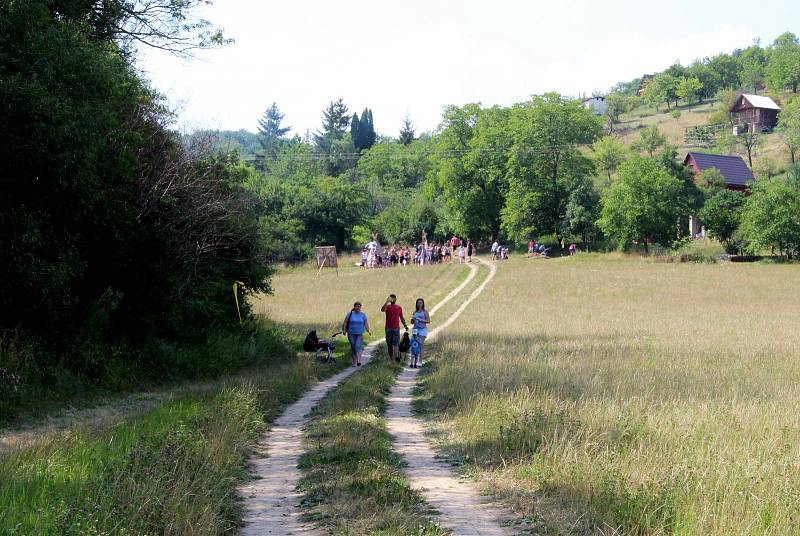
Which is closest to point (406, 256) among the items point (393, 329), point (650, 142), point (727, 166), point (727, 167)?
point (727, 167)

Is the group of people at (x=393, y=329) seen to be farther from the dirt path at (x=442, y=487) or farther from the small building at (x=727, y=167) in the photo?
the small building at (x=727, y=167)

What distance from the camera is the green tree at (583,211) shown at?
245ft

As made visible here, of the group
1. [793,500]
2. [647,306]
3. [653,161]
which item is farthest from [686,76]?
[793,500]

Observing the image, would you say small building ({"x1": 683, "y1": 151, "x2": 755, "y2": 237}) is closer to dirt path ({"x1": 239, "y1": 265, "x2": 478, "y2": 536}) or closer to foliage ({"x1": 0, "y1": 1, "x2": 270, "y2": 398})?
foliage ({"x1": 0, "y1": 1, "x2": 270, "y2": 398})

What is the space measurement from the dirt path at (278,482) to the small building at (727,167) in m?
81.2

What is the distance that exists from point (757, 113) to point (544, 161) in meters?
73.2

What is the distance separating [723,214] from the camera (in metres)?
66.2

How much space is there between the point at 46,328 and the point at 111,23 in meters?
7.29

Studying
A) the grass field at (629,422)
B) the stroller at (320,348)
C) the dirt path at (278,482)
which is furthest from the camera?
the stroller at (320,348)

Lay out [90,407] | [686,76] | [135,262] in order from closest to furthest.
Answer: [90,407], [135,262], [686,76]

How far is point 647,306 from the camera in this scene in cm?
3988

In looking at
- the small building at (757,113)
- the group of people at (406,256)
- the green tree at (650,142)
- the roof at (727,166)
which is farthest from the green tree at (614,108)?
the group of people at (406,256)

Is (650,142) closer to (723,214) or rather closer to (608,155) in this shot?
(608,155)

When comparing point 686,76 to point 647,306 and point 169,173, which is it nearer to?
point 647,306
